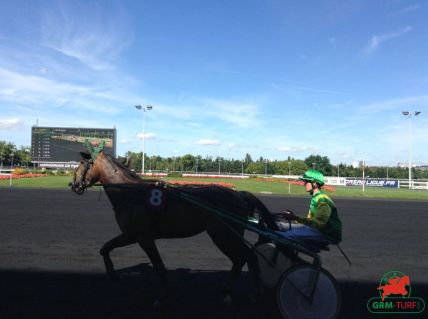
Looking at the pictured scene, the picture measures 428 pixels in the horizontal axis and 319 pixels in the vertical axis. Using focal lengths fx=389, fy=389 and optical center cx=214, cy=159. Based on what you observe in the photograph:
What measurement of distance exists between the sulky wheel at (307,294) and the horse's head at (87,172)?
2606 millimetres

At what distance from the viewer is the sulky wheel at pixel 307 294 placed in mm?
3859

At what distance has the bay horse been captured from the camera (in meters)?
4.43

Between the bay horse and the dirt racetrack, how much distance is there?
0.32 meters

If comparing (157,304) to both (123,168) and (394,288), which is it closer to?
(123,168)

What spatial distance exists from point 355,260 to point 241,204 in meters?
3.49

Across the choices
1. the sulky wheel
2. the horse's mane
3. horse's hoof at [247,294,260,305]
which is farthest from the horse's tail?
the horse's mane

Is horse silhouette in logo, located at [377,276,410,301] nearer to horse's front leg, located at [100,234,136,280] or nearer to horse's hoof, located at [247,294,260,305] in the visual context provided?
horse's hoof, located at [247,294,260,305]

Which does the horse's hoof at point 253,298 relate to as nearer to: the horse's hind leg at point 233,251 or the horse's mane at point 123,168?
the horse's hind leg at point 233,251

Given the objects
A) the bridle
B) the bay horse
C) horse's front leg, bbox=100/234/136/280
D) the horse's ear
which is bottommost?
horse's front leg, bbox=100/234/136/280

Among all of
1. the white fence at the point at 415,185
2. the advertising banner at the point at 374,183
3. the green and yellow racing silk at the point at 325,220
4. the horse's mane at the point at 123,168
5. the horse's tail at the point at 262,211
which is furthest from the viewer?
the advertising banner at the point at 374,183

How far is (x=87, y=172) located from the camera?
4891mm

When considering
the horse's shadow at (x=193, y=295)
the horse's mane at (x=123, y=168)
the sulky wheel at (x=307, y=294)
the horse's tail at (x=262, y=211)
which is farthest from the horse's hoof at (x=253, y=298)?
the horse's mane at (x=123, y=168)

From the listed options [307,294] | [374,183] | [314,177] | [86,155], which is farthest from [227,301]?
[374,183]

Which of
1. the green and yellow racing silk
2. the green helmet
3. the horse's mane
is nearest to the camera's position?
the green and yellow racing silk
